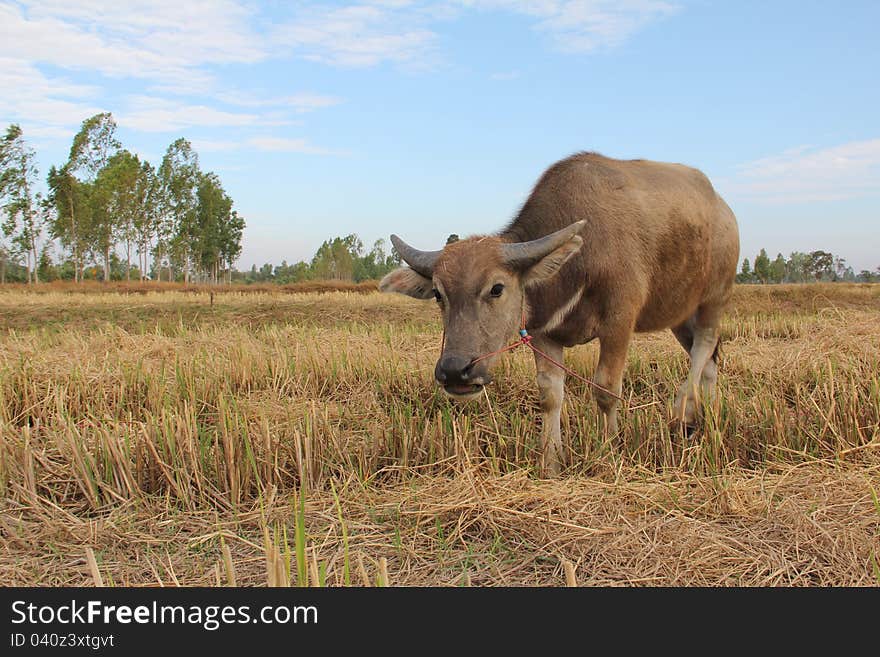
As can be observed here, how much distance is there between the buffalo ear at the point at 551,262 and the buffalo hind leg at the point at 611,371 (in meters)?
0.68

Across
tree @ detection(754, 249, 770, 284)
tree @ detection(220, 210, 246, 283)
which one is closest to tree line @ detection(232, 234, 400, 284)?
tree @ detection(220, 210, 246, 283)

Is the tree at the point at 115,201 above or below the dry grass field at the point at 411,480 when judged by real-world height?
above

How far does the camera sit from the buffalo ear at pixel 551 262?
10.3 ft

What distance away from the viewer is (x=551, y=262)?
10.5 ft

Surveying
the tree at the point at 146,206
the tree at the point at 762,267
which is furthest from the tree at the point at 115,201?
the tree at the point at 762,267

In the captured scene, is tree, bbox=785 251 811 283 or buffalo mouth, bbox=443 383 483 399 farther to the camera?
tree, bbox=785 251 811 283

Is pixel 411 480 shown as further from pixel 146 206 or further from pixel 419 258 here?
pixel 146 206

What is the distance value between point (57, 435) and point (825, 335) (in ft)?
19.2

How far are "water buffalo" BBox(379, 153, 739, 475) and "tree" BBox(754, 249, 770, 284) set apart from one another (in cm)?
5306

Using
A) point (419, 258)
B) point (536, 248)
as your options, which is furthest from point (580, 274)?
point (419, 258)

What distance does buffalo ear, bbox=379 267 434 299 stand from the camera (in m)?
3.33

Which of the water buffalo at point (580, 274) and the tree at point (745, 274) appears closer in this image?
the water buffalo at point (580, 274)

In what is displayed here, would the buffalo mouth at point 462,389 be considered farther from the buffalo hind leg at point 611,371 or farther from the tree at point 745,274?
the tree at point 745,274

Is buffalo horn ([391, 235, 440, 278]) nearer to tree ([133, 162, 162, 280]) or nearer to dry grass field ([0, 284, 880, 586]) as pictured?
dry grass field ([0, 284, 880, 586])
